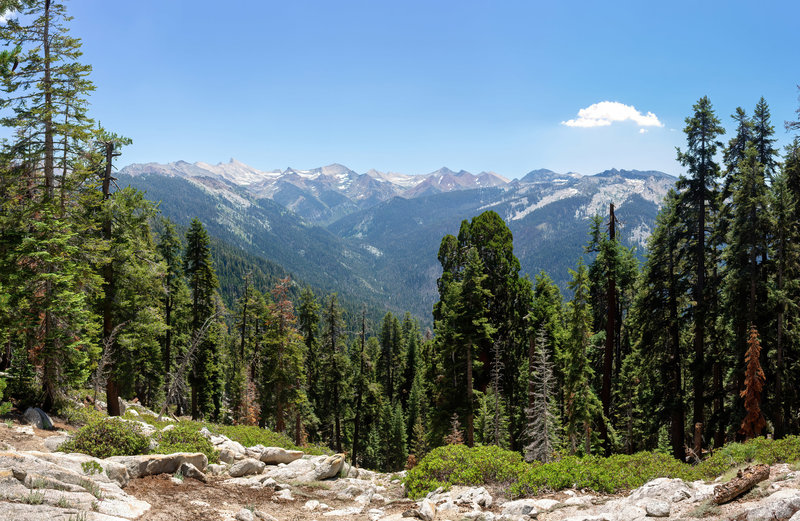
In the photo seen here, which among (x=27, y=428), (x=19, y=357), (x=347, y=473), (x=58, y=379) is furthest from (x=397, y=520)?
(x=19, y=357)

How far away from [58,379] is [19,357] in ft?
6.60

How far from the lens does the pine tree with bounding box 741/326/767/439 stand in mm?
17359

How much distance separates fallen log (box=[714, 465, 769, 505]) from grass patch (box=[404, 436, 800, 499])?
261cm

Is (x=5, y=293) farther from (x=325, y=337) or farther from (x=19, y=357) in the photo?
(x=325, y=337)

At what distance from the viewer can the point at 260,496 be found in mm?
11656

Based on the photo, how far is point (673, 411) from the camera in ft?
69.4

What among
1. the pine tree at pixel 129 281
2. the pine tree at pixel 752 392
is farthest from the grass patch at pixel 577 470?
the pine tree at pixel 129 281

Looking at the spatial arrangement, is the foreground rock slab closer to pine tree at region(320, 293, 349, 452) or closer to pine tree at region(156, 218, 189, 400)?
pine tree at region(156, 218, 189, 400)

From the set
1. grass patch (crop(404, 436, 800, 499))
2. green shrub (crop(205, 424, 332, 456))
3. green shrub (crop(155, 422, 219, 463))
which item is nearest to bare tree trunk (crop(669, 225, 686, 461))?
grass patch (crop(404, 436, 800, 499))

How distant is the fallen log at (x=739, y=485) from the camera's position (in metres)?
7.97

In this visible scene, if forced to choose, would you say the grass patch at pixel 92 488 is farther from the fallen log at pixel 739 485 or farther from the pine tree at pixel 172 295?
the pine tree at pixel 172 295

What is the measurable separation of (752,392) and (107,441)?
73.8ft

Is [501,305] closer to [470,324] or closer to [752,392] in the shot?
[470,324]

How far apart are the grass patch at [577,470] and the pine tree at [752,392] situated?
6.09 metres
